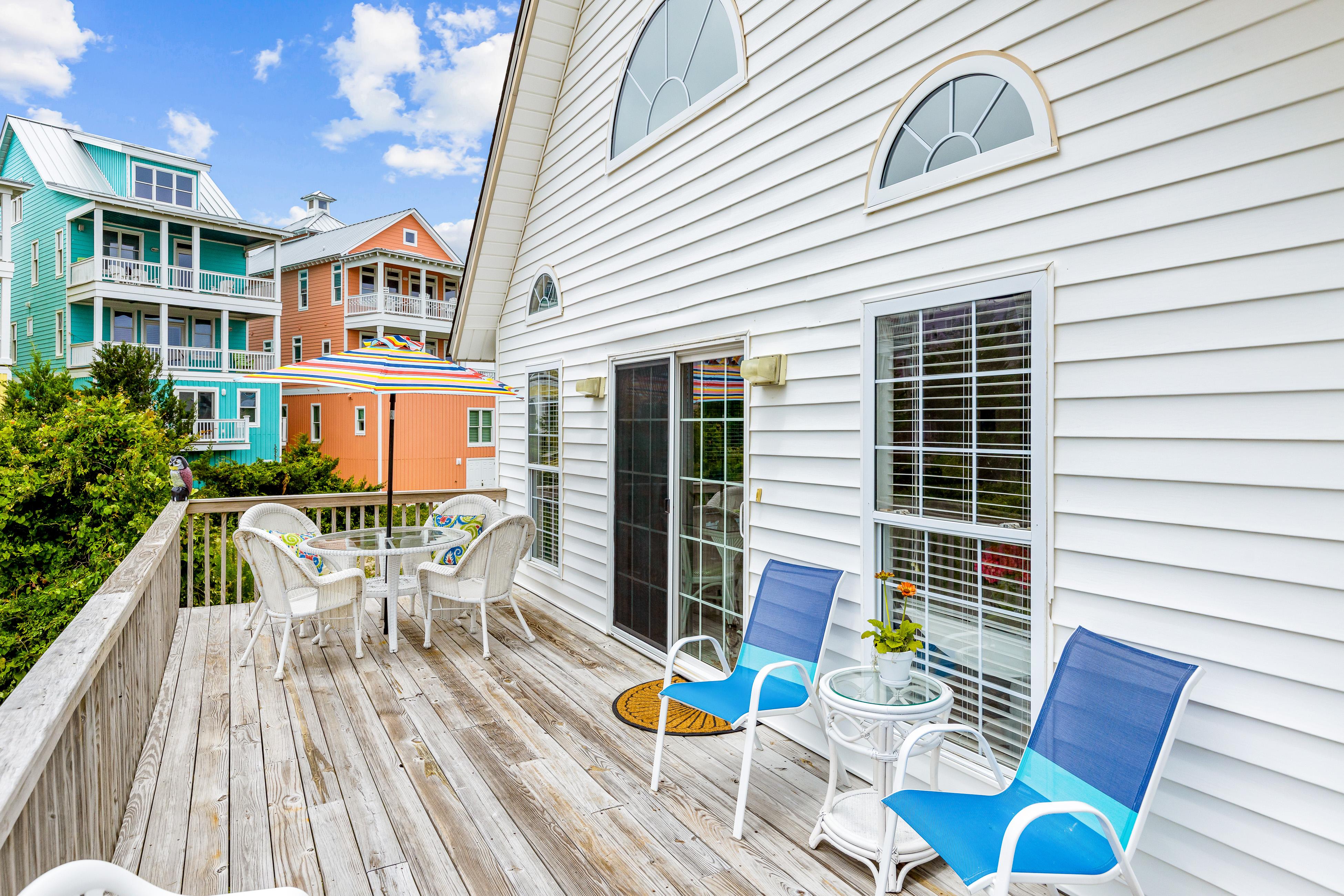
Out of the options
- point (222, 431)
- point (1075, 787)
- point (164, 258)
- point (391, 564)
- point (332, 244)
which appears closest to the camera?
point (1075, 787)

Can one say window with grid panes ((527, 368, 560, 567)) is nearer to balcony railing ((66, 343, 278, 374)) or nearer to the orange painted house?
the orange painted house

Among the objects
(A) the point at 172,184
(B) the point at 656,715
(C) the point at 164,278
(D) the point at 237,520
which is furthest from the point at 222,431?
(B) the point at 656,715

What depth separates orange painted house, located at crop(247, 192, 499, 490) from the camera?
18641 millimetres

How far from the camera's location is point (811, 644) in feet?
10.3

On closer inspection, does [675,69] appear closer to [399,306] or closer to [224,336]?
[224,336]

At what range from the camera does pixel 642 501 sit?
4.96 metres

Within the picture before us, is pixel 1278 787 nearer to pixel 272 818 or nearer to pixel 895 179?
pixel 895 179

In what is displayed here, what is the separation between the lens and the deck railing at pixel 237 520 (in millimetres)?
5992

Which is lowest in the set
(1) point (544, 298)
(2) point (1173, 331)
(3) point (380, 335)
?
(2) point (1173, 331)

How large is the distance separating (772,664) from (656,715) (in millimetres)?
1157

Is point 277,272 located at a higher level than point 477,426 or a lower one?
higher

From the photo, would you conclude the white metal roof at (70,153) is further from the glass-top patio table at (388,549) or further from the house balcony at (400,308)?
the glass-top patio table at (388,549)

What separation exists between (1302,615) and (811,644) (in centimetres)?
168

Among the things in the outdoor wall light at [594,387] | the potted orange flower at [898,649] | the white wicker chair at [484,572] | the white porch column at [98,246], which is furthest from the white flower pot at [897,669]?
the white porch column at [98,246]
